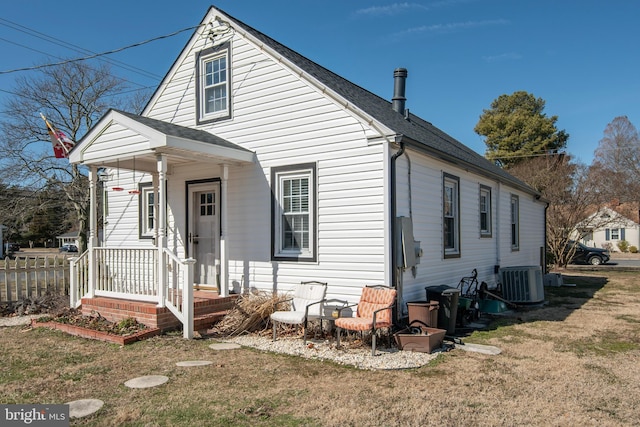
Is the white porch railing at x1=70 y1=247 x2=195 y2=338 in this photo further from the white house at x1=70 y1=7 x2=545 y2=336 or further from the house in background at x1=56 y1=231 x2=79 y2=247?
the house in background at x1=56 y1=231 x2=79 y2=247

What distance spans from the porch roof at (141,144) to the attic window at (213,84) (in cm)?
103

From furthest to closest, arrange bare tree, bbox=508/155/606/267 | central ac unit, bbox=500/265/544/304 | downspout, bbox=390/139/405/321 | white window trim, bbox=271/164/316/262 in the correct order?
bare tree, bbox=508/155/606/267
central ac unit, bbox=500/265/544/304
white window trim, bbox=271/164/316/262
downspout, bbox=390/139/405/321

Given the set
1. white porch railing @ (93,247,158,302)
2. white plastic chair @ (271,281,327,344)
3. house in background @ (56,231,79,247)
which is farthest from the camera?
house in background @ (56,231,79,247)

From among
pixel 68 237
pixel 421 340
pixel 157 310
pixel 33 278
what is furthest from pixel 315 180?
pixel 68 237

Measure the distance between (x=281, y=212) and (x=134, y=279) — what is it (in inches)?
115

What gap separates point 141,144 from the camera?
321 inches

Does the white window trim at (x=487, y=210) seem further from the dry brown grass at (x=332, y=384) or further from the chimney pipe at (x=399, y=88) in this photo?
the dry brown grass at (x=332, y=384)

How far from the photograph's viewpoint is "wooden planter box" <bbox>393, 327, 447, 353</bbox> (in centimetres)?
685

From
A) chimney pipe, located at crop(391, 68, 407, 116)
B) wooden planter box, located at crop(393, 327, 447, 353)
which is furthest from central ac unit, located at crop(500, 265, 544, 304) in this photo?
wooden planter box, located at crop(393, 327, 447, 353)

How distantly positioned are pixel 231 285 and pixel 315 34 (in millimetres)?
6828

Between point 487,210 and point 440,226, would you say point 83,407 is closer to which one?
point 440,226

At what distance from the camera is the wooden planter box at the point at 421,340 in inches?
270

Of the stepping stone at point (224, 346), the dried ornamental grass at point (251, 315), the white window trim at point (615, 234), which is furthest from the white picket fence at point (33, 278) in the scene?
the white window trim at point (615, 234)

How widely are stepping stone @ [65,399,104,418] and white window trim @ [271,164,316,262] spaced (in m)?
4.47
